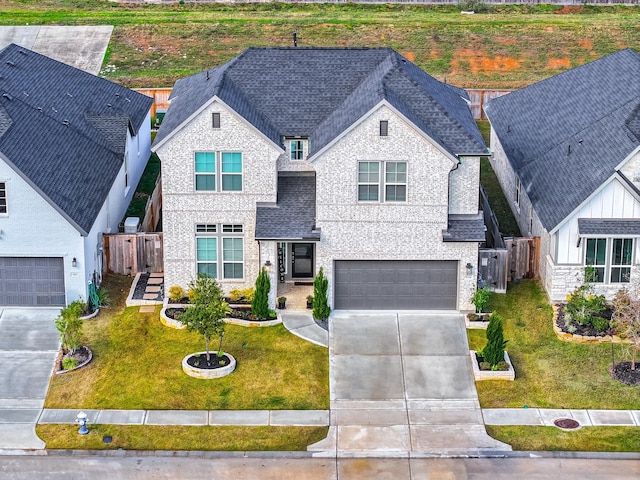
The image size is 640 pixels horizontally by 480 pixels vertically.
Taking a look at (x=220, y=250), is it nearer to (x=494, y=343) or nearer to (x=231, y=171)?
Result: (x=231, y=171)

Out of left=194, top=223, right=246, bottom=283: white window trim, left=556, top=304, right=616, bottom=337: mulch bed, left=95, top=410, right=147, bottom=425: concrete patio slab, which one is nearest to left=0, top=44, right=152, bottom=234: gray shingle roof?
left=194, top=223, right=246, bottom=283: white window trim

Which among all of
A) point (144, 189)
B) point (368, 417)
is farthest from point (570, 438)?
point (144, 189)

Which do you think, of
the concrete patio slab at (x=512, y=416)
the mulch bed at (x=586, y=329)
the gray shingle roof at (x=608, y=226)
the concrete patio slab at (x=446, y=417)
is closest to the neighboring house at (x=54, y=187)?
the concrete patio slab at (x=446, y=417)

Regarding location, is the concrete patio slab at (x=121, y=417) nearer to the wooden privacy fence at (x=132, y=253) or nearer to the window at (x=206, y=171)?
the window at (x=206, y=171)

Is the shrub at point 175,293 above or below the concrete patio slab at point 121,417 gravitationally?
above

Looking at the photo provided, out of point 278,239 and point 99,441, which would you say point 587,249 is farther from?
point 99,441
